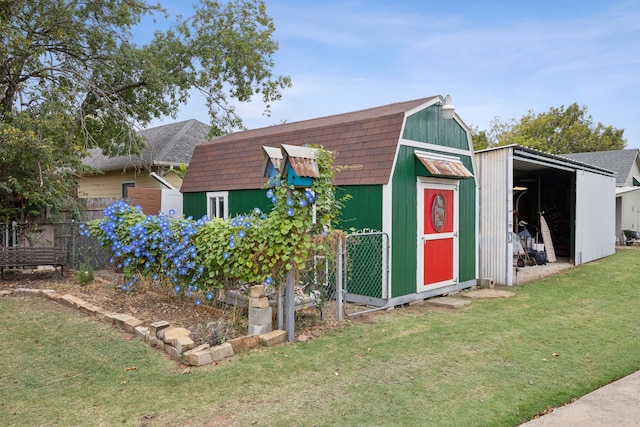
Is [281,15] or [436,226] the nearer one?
[436,226]

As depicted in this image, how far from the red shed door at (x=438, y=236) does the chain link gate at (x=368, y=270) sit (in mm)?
896

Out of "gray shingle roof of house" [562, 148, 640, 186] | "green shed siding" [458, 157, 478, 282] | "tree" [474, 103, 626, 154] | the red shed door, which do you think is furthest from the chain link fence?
"tree" [474, 103, 626, 154]

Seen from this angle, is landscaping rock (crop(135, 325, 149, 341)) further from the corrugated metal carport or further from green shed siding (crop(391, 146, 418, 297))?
the corrugated metal carport

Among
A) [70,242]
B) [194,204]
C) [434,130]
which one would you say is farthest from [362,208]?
[70,242]

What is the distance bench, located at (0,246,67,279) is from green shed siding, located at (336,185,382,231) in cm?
564

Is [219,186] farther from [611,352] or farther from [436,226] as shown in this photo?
[611,352]

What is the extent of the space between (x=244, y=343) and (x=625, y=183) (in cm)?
2315

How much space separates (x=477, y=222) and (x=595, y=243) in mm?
6451

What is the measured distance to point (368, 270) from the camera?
6609 millimetres

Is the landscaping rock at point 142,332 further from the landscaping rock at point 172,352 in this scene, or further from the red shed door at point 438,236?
the red shed door at point 438,236

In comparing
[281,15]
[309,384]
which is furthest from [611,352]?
[281,15]

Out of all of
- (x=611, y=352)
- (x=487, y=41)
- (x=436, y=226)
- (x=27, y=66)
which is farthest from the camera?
(x=487, y=41)

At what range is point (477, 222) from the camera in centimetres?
869

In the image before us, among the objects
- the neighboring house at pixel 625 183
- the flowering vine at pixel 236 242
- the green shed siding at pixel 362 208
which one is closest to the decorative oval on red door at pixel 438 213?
the green shed siding at pixel 362 208
